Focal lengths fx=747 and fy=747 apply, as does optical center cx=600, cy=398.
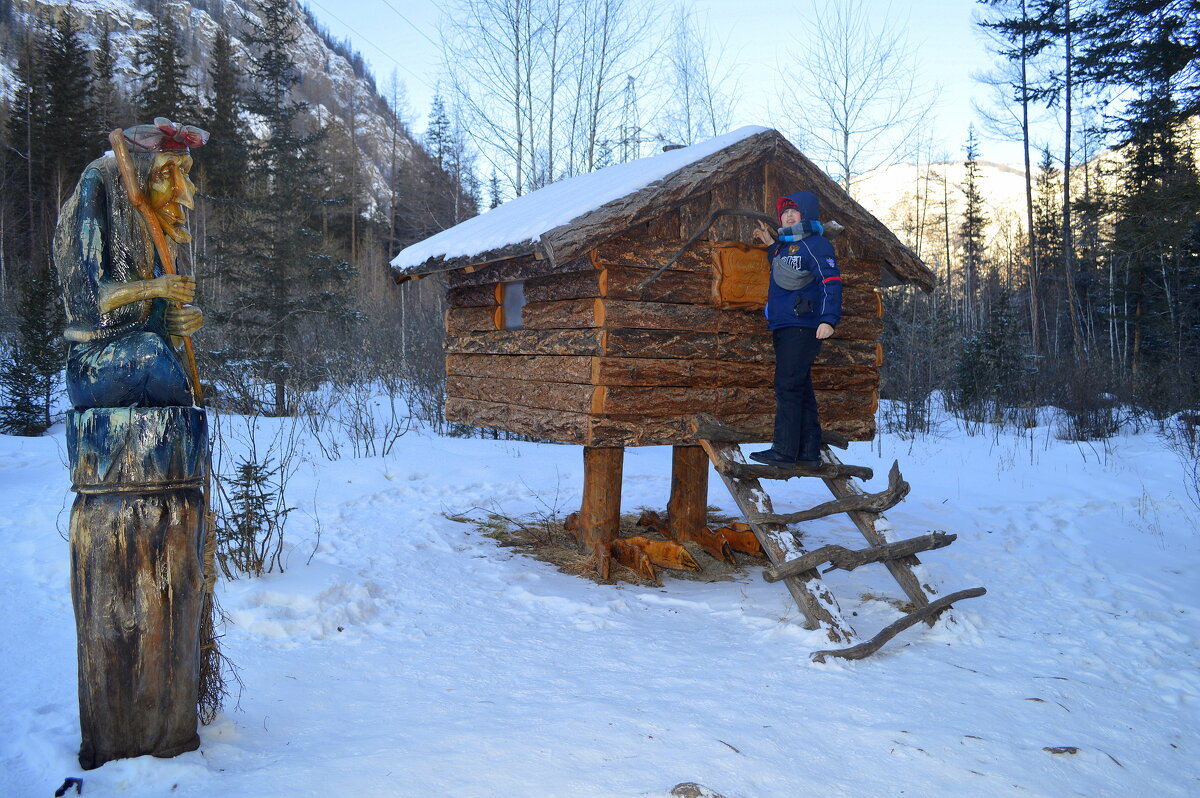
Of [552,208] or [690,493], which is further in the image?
[690,493]

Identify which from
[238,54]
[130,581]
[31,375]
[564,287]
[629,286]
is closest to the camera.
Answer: [130,581]

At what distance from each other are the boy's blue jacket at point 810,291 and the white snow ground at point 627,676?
211 cm

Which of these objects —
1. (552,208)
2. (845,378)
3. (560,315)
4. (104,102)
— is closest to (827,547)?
(845,378)

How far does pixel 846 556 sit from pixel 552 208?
3584 mm

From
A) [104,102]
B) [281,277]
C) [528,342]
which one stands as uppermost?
[104,102]

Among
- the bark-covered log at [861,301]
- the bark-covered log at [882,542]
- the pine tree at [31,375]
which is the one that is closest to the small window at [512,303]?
the bark-covered log at [861,301]

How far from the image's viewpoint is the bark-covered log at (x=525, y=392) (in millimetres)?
5871

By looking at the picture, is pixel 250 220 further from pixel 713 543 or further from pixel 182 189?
pixel 182 189

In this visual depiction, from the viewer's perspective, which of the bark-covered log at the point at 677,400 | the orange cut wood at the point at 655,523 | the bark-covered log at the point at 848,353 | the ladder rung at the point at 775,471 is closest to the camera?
the ladder rung at the point at 775,471

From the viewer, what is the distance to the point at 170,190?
2.99m

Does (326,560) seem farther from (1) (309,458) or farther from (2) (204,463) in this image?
(1) (309,458)

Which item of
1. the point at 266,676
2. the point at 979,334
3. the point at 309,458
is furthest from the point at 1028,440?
the point at 266,676

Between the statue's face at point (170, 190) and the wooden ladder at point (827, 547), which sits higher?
the statue's face at point (170, 190)

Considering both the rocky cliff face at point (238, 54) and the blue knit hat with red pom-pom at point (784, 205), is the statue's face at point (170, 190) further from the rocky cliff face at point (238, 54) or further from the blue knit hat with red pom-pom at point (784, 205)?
the rocky cliff face at point (238, 54)
